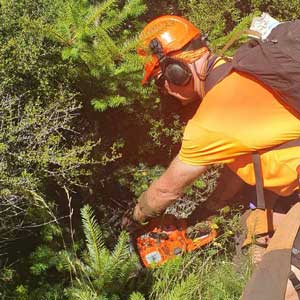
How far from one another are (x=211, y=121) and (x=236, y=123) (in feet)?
0.42

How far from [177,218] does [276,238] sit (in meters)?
0.90

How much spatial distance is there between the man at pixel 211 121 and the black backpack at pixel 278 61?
9cm

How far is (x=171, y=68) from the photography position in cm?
343

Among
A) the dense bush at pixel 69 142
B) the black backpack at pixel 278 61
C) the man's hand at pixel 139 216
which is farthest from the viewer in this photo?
the man's hand at pixel 139 216

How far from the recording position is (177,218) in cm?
407

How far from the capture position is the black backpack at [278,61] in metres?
3.00

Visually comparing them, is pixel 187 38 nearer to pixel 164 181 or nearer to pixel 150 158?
pixel 164 181

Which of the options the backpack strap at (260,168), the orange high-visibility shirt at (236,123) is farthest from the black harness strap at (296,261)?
the orange high-visibility shirt at (236,123)

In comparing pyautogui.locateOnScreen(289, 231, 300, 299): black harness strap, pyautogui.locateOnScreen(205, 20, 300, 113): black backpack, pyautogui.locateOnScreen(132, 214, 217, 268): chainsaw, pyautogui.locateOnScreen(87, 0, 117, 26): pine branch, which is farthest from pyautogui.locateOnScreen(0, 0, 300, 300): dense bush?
pyautogui.locateOnScreen(205, 20, 300, 113): black backpack

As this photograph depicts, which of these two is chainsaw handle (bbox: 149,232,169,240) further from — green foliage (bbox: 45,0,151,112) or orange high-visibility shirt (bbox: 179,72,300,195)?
green foliage (bbox: 45,0,151,112)

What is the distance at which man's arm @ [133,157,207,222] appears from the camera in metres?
3.35

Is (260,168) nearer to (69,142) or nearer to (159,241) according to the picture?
(159,241)

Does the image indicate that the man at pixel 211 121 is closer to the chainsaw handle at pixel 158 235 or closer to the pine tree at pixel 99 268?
the chainsaw handle at pixel 158 235

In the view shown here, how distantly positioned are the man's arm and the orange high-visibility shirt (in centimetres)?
6
